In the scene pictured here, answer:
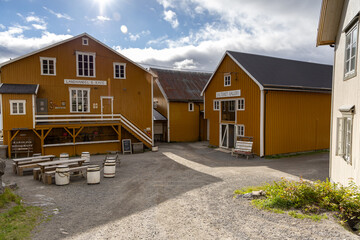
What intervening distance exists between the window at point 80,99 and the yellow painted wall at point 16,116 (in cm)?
275

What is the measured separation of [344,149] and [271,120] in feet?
27.8

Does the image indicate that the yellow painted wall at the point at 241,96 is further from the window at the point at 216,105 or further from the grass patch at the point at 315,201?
the grass patch at the point at 315,201

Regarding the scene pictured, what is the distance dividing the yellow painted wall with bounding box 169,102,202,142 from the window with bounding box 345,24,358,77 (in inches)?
687

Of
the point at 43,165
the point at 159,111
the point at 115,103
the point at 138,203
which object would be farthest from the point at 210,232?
the point at 159,111

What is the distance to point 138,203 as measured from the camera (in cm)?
789

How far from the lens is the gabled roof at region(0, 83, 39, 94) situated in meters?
15.0

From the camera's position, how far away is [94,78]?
711 inches

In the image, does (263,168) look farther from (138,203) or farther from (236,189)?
(138,203)

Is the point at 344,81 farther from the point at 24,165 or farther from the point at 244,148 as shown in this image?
the point at 24,165

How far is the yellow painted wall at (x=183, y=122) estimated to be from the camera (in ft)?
79.4

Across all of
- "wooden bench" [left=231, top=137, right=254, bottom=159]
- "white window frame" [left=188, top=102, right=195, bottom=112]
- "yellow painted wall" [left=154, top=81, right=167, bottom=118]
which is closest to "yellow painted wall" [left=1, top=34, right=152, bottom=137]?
"yellow painted wall" [left=154, top=81, right=167, bottom=118]

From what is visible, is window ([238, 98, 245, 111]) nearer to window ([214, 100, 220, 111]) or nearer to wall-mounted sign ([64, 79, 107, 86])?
window ([214, 100, 220, 111])

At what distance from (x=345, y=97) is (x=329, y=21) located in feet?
9.42

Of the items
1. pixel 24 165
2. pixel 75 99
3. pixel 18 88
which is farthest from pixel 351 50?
pixel 18 88
